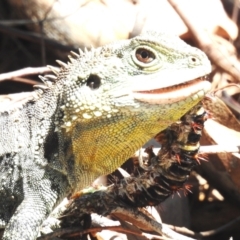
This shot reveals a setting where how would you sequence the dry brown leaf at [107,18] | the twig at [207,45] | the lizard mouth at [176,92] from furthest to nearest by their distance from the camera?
the dry brown leaf at [107,18], the twig at [207,45], the lizard mouth at [176,92]

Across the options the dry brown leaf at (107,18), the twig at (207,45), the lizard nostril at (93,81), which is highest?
the dry brown leaf at (107,18)

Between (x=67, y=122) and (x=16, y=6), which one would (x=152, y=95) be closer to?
(x=67, y=122)

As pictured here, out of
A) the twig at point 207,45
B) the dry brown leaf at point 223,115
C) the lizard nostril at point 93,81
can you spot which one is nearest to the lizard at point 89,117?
the lizard nostril at point 93,81

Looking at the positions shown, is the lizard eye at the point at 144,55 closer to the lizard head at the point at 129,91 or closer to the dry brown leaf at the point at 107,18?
the lizard head at the point at 129,91

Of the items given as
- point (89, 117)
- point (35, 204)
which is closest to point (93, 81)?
point (89, 117)

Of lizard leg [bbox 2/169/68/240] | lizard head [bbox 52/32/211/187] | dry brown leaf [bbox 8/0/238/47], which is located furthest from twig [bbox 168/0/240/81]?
lizard leg [bbox 2/169/68/240]

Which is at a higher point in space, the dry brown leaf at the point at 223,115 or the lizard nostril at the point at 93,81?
the lizard nostril at the point at 93,81

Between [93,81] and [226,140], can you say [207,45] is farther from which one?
[93,81]

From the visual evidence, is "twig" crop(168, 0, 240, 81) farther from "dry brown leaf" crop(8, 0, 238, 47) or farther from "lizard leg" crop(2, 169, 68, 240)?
"lizard leg" crop(2, 169, 68, 240)

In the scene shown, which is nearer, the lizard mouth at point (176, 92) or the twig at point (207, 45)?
the lizard mouth at point (176, 92)
